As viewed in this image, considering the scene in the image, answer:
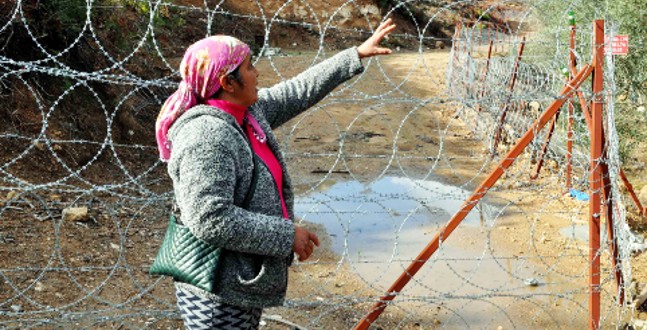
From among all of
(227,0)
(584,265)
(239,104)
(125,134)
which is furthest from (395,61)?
(239,104)

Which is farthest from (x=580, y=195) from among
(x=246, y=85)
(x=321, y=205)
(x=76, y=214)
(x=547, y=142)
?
(x=246, y=85)

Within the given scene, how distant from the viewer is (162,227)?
618 cm

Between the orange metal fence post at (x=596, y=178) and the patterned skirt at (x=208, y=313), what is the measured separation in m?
2.24

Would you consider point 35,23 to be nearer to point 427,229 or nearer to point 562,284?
point 427,229

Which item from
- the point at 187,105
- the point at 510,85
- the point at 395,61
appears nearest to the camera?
the point at 187,105

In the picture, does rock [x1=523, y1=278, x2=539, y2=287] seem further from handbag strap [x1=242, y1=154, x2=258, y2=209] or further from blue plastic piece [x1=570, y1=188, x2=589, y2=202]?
handbag strap [x1=242, y1=154, x2=258, y2=209]

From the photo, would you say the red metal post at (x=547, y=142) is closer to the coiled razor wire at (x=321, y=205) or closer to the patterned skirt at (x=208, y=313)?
the coiled razor wire at (x=321, y=205)

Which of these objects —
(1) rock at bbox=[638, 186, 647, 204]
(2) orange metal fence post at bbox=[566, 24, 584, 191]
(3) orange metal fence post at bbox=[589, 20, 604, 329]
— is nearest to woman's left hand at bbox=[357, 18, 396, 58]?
(3) orange metal fence post at bbox=[589, 20, 604, 329]

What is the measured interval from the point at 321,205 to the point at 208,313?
4809 mm

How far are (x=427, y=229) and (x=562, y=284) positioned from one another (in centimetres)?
152

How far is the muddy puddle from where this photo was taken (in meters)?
5.05

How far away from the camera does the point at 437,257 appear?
19.7 feet

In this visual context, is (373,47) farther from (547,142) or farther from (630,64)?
(630,64)

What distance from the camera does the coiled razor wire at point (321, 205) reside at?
4.20 metres
